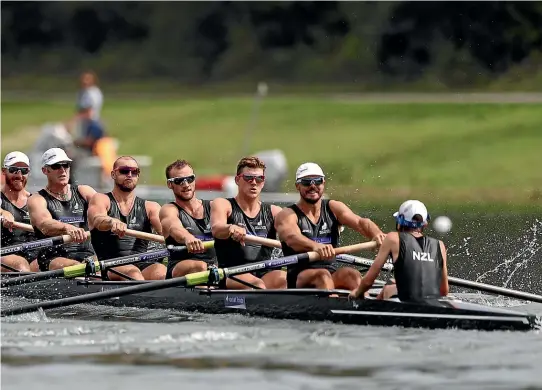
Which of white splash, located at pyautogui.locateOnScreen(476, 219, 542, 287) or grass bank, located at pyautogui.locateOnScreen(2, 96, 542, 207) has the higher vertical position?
grass bank, located at pyautogui.locateOnScreen(2, 96, 542, 207)

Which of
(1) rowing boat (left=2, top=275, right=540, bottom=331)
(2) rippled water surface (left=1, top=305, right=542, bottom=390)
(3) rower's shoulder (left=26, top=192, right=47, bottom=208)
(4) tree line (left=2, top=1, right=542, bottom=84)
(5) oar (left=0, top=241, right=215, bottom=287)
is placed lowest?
(2) rippled water surface (left=1, top=305, right=542, bottom=390)

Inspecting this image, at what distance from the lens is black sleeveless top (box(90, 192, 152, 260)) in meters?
15.9

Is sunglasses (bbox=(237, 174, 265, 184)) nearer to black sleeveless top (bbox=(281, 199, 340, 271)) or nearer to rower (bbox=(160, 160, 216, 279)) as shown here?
black sleeveless top (bbox=(281, 199, 340, 271))

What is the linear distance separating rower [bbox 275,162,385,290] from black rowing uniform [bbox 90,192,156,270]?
2404 millimetres

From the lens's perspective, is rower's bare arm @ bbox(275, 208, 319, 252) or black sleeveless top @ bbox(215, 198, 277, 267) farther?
black sleeveless top @ bbox(215, 198, 277, 267)

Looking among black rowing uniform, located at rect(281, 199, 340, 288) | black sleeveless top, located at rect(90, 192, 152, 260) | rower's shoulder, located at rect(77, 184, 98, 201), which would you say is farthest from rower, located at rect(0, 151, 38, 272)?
black rowing uniform, located at rect(281, 199, 340, 288)

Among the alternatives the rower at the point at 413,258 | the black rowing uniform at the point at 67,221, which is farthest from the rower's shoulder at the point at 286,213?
the black rowing uniform at the point at 67,221

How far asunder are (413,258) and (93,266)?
13.9ft

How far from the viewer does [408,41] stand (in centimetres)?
3728

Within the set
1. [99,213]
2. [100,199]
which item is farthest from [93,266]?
[100,199]

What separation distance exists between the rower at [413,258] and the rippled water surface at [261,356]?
0.41 m

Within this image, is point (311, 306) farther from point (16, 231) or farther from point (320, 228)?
point (16, 231)

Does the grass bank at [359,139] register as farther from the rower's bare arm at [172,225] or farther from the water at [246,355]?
the water at [246,355]

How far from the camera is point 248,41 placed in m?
42.8
